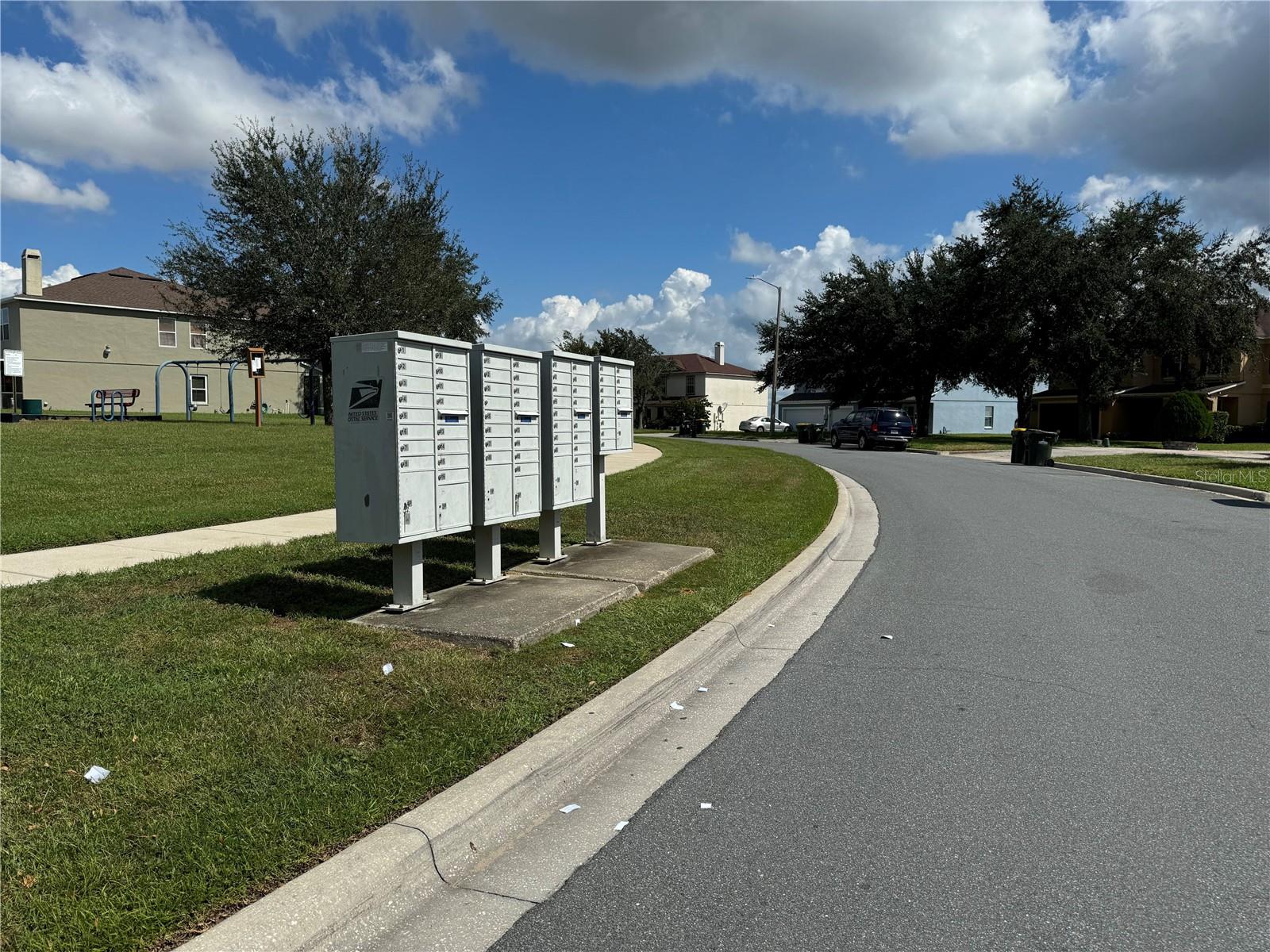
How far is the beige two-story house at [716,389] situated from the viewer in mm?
88375

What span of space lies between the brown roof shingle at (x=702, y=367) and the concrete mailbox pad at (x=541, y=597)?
80.8m

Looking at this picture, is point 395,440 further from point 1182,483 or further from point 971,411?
Result: point 971,411

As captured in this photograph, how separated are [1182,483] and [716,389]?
71811 millimetres

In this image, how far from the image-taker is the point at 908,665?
5594 millimetres

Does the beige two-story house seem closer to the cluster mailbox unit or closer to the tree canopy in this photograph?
the tree canopy

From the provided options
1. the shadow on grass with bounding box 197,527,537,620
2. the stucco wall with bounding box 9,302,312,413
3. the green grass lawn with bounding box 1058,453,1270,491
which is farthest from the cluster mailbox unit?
the stucco wall with bounding box 9,302,312,413

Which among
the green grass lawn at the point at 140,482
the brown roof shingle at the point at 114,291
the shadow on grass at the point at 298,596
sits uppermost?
the brown roof shingle at the point at 114,291

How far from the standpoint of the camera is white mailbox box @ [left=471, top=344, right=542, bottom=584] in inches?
256

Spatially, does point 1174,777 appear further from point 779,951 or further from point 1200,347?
point 1200,347

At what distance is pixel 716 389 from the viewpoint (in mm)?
89312

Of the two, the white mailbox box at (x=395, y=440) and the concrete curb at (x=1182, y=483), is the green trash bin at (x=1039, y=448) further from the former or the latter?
the white mailbox box at (x=395, y=440)

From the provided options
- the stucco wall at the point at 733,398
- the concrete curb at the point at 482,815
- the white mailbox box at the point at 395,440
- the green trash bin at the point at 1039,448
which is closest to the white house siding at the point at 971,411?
the stucco wall at the point at 733,398

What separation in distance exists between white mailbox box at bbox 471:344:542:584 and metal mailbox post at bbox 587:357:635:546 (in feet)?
3.94

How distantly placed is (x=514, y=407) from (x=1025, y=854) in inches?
186
